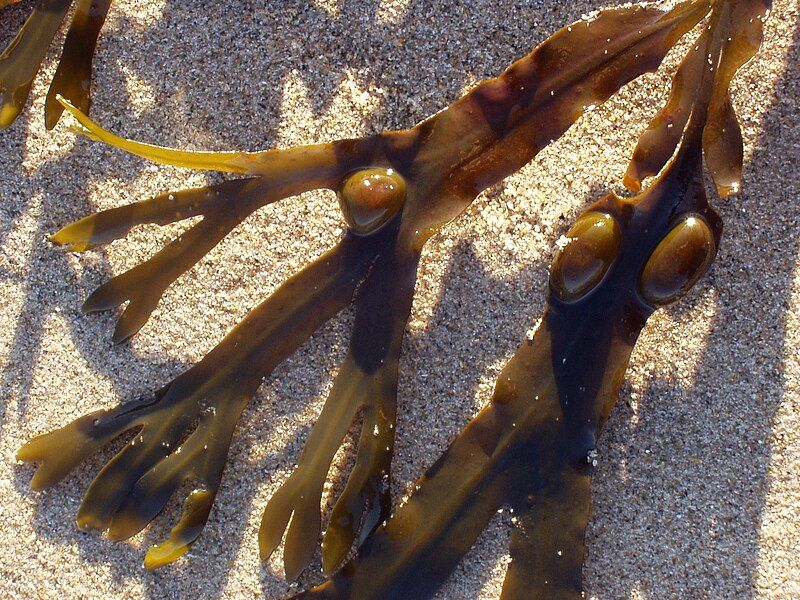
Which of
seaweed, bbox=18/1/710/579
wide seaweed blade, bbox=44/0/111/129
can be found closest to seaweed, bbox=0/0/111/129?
wide seaweed blade, bbox=44/0/111/129

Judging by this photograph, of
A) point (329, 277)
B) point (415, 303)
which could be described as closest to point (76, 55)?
point (329, 277)

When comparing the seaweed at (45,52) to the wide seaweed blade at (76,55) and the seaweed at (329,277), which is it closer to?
the wide seaweed blade at (76,55)

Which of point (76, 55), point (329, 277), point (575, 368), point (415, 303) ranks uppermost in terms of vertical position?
point (76, 55)

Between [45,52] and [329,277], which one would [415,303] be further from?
[45,52]

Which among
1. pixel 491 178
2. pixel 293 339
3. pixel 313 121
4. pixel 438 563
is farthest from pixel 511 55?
pixel 438 563

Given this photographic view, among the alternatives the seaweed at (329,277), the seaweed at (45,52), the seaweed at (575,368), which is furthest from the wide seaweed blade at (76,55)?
the seaweed at (575,368)

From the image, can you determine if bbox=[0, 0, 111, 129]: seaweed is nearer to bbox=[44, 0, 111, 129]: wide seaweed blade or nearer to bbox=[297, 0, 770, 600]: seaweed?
bbox=[44, 0, 111, 129]: wide seaweed blade
